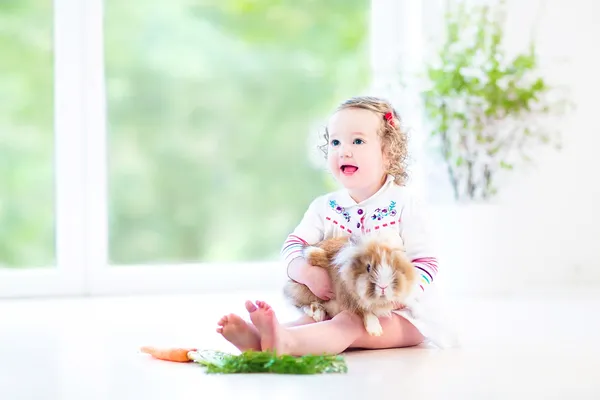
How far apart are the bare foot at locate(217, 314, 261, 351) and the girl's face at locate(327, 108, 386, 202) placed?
35cm

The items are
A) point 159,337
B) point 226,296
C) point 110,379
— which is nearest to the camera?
point 110,379

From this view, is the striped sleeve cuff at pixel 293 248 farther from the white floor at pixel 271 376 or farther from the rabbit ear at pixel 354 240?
A: the white floor at pixel 271 376

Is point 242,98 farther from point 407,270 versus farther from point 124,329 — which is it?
point 407,270

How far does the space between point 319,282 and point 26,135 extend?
1340 millimetres

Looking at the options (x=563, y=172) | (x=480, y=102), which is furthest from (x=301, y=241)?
(x=563, y=172)

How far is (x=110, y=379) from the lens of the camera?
142 cm

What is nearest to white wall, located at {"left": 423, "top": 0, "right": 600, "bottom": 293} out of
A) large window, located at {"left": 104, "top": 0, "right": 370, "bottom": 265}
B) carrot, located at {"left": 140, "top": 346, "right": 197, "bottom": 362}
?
large window, located at {"left": 104, "top": 0, "right": 370, "bottom": 265}

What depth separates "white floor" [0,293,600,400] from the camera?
4.29ft

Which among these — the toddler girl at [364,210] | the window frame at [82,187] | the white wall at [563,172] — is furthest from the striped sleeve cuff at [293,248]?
the white wall at [563,172]

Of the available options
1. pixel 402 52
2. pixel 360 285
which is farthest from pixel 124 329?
pixel 402 52

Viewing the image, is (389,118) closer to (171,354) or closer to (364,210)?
(364,210)

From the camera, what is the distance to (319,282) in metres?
1.57

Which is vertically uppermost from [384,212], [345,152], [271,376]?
[345,152]

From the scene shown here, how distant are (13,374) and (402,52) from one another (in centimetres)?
167
